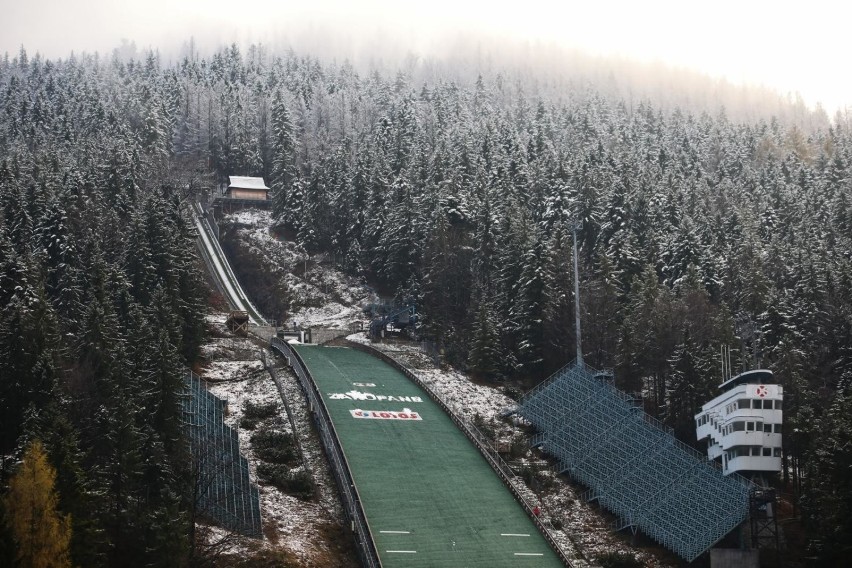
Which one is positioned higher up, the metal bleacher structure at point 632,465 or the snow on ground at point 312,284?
the snow on ground at point 312,284

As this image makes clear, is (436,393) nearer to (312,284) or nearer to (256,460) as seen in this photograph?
(256,460)

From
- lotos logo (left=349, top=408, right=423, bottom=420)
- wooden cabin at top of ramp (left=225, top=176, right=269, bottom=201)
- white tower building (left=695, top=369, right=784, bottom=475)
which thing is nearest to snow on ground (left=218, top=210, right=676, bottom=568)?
lotos logo (left=349, top=408, right=423, bottom=420)

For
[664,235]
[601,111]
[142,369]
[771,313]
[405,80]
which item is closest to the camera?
→ [142,369]

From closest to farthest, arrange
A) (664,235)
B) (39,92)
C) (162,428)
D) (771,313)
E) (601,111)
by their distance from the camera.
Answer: (162,428) → (771,313) → (664,235) → (39,92) → (601,111)

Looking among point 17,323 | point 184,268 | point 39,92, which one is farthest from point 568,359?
point 39,92

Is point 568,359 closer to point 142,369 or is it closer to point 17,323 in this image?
point 142,369

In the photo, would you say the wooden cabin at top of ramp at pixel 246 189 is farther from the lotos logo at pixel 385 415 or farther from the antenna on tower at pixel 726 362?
the antenna on tower at pixel 726 362

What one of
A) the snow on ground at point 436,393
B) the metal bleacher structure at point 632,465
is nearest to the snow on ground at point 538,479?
the snow on ground at point 436,393
